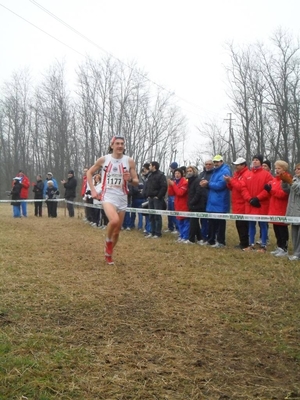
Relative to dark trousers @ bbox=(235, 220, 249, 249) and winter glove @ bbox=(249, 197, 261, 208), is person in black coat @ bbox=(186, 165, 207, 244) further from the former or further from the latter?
winter glove @ bbox=(249, 197, 261, 208)

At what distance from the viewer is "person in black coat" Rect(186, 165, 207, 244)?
11000mm

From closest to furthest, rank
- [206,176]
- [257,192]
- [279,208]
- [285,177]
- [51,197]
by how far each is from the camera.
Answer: [285,177], [279,208], [257,192], [206,176], [51,197]

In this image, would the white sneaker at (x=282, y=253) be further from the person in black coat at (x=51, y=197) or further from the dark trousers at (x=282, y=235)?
the person in black coat at (x=51, y=197)

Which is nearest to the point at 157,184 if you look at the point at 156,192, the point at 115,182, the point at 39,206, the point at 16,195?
the point at 156,192

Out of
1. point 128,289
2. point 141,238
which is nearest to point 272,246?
point 141,238

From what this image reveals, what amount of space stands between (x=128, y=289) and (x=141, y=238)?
Answer: 247 inches

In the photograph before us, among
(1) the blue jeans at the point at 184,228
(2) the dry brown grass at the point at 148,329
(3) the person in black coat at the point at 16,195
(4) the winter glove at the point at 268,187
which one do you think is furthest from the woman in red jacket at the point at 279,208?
(3) the person in black coat at the point at 16,195

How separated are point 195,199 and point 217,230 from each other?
0.99m

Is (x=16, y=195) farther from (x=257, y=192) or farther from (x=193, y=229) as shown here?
(x=257, y=192)

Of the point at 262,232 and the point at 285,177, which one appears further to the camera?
the point at 262,232

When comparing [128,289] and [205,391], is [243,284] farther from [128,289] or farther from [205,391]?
[205,391]

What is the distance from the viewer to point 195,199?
433 inches

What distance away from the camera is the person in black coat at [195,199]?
433 inches

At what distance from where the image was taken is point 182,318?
4.62m
